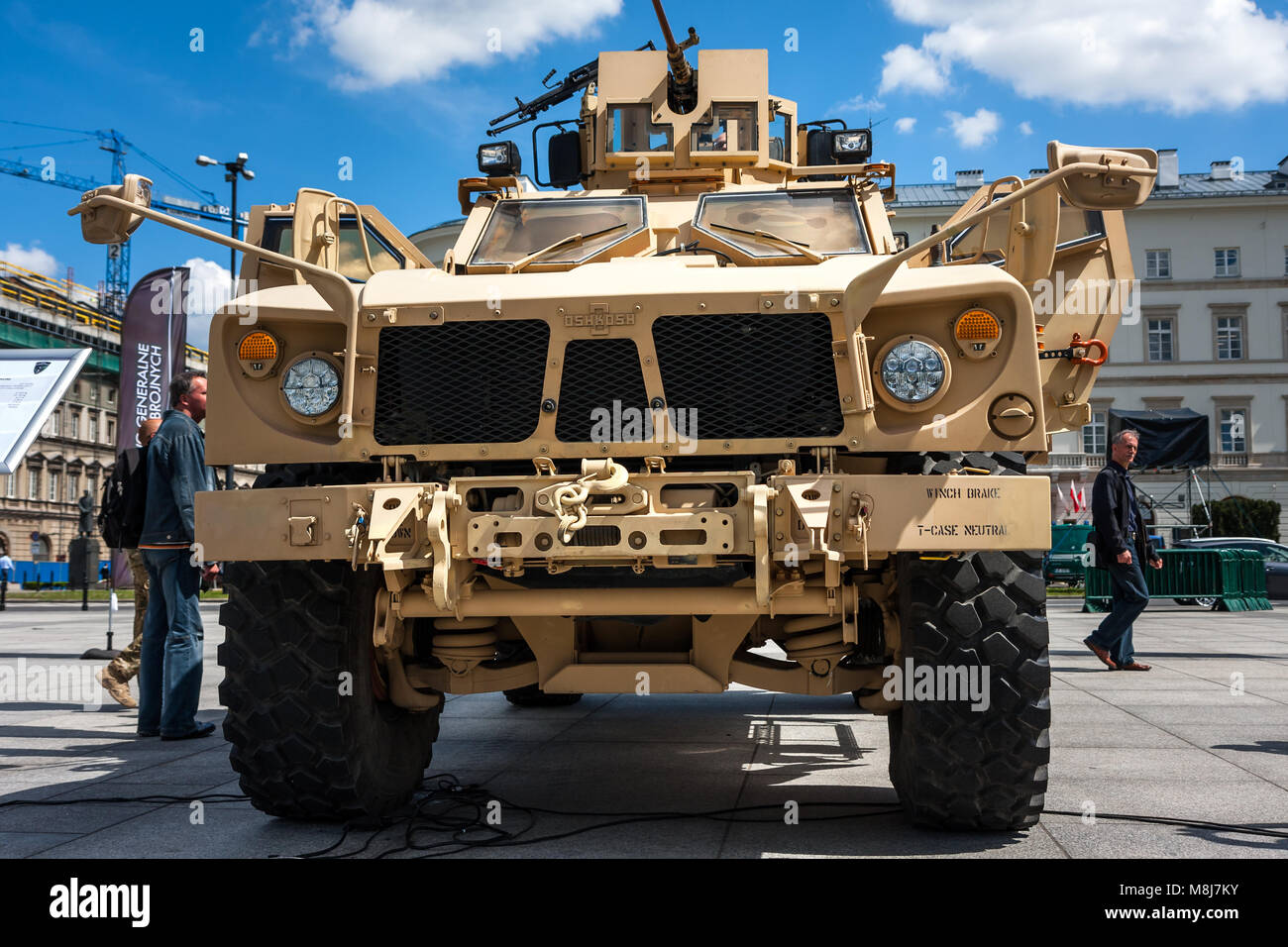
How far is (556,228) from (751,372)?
6.85 ft

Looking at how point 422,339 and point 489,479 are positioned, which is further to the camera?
point 422,339

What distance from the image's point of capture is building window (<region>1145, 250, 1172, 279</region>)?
55906 millimetres

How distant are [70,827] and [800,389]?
330cm

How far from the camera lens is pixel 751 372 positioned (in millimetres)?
4113

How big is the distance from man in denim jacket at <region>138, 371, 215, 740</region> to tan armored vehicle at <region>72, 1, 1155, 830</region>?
2416 millimetres

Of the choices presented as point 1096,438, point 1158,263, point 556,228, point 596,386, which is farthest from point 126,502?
point 1158,263

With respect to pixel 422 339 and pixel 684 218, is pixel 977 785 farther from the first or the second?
pixel 684 218

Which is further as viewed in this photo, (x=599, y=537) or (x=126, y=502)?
(x=126, y=502)

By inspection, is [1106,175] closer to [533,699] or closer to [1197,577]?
[533,699]

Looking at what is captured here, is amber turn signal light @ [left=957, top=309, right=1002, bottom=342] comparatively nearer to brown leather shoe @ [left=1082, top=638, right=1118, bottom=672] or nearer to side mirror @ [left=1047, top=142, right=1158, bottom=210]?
side mirror @ [left=1047, top=142, right=1158, bottom=210]

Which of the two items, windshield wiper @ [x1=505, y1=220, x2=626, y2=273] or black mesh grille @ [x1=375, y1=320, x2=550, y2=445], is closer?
black mesh grille @ [x1=375, y1=320, x2=550, y2=445]

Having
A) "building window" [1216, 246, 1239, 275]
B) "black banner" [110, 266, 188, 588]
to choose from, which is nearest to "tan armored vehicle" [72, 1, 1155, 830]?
"black banner" [110, 266, 188, 588]

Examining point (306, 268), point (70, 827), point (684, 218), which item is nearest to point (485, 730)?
point (70, 827)
